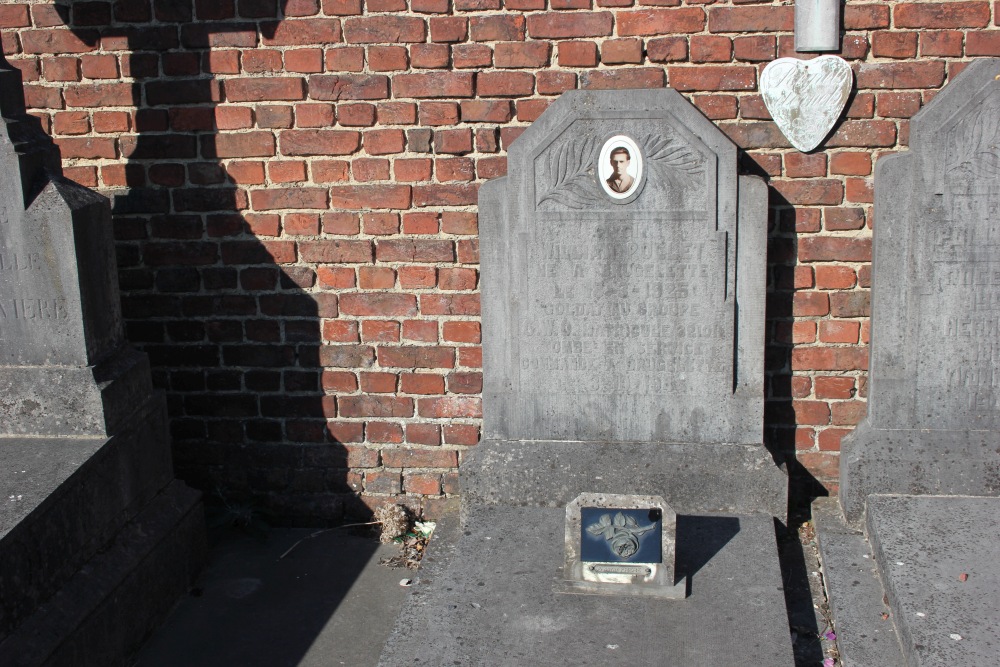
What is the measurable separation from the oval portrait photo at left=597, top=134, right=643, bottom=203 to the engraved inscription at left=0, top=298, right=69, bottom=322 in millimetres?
1960

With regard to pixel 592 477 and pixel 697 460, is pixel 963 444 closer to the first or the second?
pixel 697 460

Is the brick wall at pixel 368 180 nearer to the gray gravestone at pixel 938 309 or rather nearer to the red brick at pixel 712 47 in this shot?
the red brick at pixel 712 47

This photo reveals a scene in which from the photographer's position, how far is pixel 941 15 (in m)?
3.88

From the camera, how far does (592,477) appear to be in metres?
4.00

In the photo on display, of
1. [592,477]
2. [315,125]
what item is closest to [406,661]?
[592,477]

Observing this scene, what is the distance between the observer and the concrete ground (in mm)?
3664

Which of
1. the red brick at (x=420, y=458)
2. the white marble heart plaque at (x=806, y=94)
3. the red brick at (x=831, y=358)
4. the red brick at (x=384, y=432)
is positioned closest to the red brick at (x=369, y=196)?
the red brick at (x=384, y=432)

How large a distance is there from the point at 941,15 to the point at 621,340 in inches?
65.4

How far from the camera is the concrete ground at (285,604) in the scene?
3.66 m

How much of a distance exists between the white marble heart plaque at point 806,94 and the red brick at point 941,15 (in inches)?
10.3

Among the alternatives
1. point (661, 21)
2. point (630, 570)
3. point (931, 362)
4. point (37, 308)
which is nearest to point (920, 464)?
point (931, 362)

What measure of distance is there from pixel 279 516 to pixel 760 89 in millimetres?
2645

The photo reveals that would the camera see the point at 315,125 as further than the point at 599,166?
Yes

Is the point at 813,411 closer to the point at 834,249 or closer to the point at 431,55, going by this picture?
the point at 834,249
